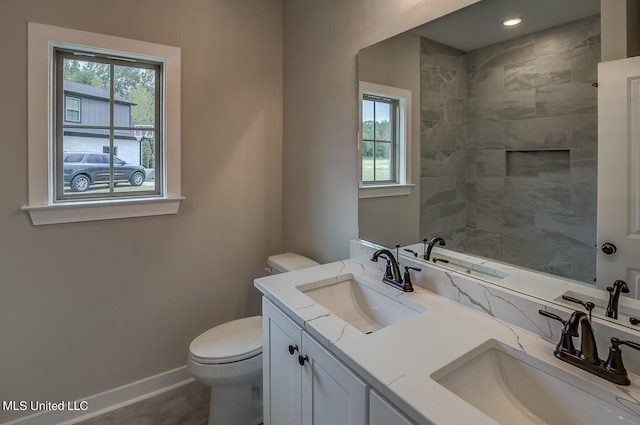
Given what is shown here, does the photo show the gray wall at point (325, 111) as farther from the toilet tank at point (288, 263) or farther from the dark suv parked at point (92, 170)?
the dark suv parked at point (92, 170)

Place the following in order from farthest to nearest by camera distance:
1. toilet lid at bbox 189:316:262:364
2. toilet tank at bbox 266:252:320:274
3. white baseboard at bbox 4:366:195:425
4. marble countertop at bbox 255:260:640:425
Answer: toilet tank at bbox 266:252:320:274, white baseboard at bbox 4:366:195:425, toilet lid at bbox 189:316:262:364, marble countertop at bbox 255:260:640:425

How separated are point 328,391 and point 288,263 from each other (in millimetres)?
1161

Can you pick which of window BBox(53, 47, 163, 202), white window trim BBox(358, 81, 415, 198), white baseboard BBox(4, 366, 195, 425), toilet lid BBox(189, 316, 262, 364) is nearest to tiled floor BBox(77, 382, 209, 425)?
white baseboard BBox(4, 366, 195, 425)

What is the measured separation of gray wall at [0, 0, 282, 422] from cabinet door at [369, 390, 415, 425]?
5.35 ft

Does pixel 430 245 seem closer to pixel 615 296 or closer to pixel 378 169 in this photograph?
pixel 378 169

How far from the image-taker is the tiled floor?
1.86m

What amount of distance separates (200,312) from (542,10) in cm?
228

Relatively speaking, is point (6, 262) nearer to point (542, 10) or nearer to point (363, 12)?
point (363, 12)

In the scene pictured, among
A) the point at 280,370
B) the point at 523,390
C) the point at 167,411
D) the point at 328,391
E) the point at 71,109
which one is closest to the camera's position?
the point at 523,390

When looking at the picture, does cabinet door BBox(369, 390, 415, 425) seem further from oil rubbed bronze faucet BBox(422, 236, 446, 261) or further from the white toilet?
the white toilet

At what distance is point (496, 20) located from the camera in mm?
1158

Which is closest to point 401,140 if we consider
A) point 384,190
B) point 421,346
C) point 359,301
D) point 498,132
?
point 384,190

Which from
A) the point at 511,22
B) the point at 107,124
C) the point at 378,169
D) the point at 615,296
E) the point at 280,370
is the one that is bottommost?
the point at 280,370

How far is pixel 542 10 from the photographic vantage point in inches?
40.8
